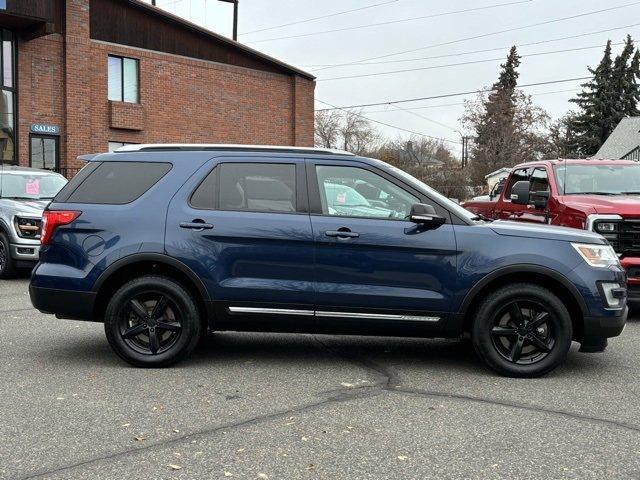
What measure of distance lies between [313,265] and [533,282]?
1842 millimetres

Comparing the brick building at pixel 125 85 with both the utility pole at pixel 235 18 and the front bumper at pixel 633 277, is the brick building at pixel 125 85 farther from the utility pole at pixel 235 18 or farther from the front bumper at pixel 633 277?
the front bumper at pixel 633 277

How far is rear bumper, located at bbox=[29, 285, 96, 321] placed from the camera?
550 centimetres

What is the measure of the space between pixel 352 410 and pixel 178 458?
1317 millimetres

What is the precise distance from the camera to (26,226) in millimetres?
10977

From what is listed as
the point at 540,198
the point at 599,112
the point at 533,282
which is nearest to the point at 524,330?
the point at 533,282

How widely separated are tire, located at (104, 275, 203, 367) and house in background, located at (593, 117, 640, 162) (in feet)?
152

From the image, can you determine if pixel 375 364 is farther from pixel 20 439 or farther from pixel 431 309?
pixel 20 439

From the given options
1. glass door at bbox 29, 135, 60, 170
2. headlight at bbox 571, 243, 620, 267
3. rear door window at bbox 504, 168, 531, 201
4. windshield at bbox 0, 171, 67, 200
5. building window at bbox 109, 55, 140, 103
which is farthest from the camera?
building window at bbox 109, 55, 140, 103

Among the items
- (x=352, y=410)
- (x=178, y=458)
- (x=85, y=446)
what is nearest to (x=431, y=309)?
(x=352, y=410)

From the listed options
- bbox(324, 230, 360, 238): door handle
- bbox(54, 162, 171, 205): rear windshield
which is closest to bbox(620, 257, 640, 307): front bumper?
Answer: bbox(324, 230, 360, 238): door handle

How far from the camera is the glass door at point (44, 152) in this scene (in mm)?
22984

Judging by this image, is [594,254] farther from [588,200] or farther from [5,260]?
[5,260]

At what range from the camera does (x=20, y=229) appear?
36.0ft

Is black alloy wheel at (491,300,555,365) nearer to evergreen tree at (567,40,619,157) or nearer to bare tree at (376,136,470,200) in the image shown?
bare tree at (376,136,470,200)
